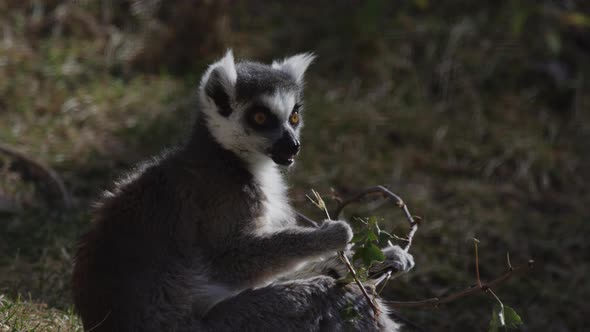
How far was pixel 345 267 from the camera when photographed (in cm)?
437

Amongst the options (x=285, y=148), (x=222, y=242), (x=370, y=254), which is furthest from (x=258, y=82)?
(x=370, y=254)

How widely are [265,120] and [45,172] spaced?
113 inches

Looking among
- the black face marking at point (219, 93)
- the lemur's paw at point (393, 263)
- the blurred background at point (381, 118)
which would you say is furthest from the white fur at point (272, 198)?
the blurred background at point (381, 118)

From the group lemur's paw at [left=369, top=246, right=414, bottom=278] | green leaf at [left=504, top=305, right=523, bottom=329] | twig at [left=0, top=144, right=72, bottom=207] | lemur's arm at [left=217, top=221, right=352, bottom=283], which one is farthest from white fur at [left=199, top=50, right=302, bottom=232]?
twig at [left=0, top=144, right=72, bottom=207]

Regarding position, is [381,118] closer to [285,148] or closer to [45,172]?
[45,172]

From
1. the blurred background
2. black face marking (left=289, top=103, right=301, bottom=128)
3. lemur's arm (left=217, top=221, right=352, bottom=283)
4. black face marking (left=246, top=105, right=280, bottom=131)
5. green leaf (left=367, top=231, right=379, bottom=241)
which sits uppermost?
black face marking (left=246, top=105, right=280, bottom=131)

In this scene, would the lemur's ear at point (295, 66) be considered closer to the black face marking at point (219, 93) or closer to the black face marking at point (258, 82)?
the black face marking at point (258, 82)

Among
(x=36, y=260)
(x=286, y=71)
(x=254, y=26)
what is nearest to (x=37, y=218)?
(x=36, y=260)

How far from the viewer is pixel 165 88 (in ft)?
27.3

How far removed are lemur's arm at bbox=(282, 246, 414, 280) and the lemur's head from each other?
2.09 ft

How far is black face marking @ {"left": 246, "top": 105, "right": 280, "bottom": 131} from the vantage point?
14.3ft

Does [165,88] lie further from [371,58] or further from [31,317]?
[31,317]

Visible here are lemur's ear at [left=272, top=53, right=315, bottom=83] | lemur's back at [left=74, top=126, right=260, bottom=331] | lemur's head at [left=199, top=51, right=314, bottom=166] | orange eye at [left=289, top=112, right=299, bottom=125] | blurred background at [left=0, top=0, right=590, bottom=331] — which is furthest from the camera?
blurred background at [left=0, top=0, right=590, bottom=331]

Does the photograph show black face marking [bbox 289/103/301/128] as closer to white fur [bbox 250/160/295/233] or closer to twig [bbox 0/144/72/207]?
white fur [bbox 250/160/295/233]
